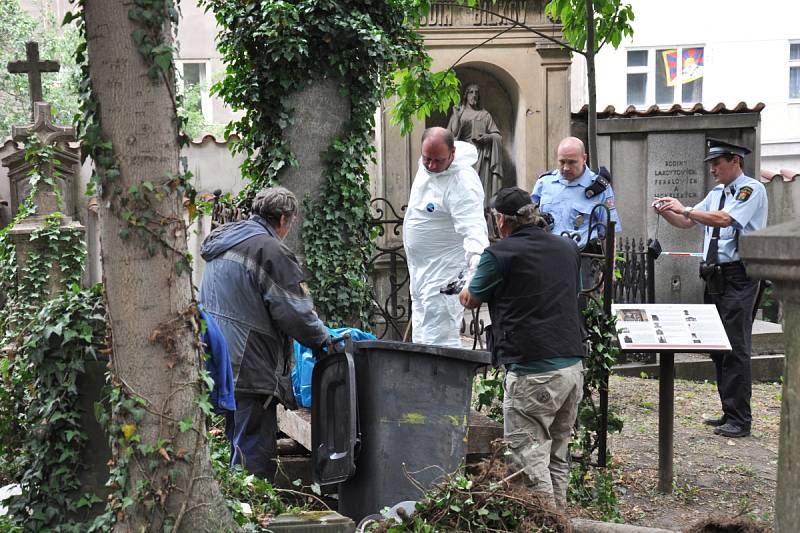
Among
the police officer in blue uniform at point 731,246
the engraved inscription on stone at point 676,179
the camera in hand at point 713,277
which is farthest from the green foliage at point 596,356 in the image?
the engraved inscription on stone at point 676,179

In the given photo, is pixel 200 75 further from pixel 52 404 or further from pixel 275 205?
pixel 52 404

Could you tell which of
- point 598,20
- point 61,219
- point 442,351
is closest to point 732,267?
point 598,20

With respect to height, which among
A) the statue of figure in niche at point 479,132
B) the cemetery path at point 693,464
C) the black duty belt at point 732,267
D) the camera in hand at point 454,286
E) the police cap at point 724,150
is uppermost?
the statue of figure in niche at point 479,132

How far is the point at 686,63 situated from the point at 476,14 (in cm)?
1587

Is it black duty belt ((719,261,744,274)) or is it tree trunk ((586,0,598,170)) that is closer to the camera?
black duty belt ((719,261,744,274))

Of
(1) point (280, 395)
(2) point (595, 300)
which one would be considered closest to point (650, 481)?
(2) point (595, 300)

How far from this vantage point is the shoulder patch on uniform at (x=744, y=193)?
727cm

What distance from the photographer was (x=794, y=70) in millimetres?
27016

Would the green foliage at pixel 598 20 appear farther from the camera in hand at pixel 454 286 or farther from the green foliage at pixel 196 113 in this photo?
the green foliage at pixel 196 113

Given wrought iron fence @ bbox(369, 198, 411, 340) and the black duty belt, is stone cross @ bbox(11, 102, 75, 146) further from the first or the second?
the black duty belt

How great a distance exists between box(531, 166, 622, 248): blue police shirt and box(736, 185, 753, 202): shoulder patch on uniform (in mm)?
1136

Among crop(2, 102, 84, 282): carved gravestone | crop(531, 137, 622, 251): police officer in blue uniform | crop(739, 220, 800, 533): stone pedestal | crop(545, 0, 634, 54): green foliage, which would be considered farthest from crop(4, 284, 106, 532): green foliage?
crop(545, 0, 634, 54): green foliage

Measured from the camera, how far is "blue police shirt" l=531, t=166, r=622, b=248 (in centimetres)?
679

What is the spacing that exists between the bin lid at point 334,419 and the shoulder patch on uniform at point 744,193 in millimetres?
3790
